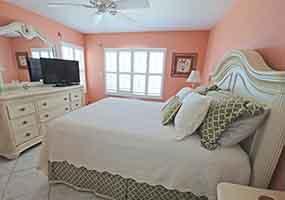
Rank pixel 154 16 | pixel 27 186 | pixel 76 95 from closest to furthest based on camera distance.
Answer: pixel 27 186 → pixel 154 16 → pixel 76 95

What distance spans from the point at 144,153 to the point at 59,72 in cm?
282

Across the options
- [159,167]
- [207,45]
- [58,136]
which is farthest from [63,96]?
[207,45]

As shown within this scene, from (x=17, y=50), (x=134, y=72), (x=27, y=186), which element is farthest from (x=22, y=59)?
(x=134, y=72)

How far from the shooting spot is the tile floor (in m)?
1.57

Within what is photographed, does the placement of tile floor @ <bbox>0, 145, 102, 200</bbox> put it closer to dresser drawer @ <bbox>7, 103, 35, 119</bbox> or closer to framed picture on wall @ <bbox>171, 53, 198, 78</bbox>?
Result: dresser drawer @ <bbox>7, 103, 35, 119</bbox>

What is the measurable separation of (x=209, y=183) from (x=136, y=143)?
0.63m

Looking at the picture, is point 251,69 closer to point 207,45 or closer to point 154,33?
point 207,45

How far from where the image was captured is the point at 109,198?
1.52m

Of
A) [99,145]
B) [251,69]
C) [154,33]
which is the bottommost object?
[99,145]

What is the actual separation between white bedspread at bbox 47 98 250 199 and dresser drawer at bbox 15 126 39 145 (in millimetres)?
1076

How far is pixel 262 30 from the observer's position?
1476 mm

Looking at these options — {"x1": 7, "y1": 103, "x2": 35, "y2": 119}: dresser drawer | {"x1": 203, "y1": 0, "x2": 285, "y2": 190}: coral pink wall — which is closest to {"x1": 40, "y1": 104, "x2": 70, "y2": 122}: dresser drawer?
{"x1": 7, "y1": 103, "x2": 35, "y2": 119}: dresser drawer

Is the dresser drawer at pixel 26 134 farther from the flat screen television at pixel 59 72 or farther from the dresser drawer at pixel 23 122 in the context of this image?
the flat screen television at pixel 59 72

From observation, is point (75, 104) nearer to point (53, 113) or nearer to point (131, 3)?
point (53, 113)
